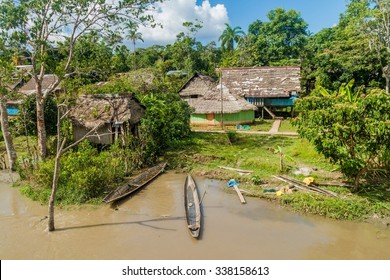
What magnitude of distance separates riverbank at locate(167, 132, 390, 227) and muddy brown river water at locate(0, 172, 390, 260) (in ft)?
1.42

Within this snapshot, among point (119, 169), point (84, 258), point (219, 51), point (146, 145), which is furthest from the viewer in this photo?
point (219, 51)

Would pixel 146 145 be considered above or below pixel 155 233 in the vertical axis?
above

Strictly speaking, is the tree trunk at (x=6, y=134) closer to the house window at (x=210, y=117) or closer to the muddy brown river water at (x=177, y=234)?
the muddy brown river water at (x=177, y=234)

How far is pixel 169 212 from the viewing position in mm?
10258

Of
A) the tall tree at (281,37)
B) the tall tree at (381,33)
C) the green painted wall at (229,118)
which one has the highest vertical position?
the tall tree at (281,37)

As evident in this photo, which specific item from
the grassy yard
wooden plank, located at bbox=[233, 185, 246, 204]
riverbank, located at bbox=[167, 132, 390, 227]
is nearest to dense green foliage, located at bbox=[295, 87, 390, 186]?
riverbank, located at bbox=[167, 132, 390, 227]

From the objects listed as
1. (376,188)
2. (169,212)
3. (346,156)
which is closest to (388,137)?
(346,156)

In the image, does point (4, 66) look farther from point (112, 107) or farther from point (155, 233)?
point (155, 233)

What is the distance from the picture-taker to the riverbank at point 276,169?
9.59 meters

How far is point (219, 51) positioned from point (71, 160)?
42894 millimetres

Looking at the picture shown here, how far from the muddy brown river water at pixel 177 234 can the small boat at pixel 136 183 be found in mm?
342

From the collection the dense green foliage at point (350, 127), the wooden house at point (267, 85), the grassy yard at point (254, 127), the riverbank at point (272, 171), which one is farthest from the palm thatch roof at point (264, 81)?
the dense green foliage at point (350, 127)

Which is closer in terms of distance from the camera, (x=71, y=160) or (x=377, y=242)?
(x=377, y=242)

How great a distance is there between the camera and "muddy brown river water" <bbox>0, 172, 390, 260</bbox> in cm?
789
